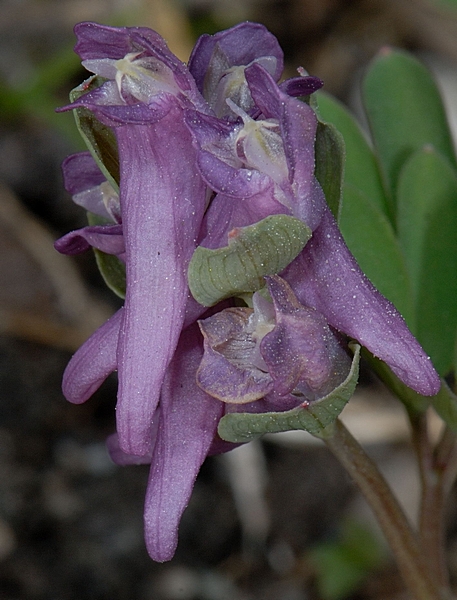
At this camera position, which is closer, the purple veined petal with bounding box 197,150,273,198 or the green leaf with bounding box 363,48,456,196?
the purple veined petal with bounding box 197,150,273,198

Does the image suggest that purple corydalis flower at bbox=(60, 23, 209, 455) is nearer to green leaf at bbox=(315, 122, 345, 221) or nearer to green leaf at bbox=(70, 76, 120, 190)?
green leaf at bbox=(70, 76, 120, 190)

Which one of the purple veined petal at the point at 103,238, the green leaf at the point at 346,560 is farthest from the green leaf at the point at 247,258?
the green leaf at the point at 346,560

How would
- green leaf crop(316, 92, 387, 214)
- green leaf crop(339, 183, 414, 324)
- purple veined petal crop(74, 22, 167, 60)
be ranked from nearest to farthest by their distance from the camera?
purple veined petal crop(74, 22, 167, 60), green leaf crop(339, 183, 414, 324), green leaf crop(316, 92, 387, 214)

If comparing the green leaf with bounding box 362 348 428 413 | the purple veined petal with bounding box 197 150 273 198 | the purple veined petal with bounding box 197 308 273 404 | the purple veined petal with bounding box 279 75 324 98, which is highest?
the purple veined petal with bounding box 279 75 324 98

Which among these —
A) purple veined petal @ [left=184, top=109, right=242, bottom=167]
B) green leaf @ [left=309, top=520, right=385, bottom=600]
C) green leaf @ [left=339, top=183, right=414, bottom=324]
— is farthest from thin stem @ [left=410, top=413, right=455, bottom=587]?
green leaf @ [left=309, top=520, right=385, bottom=600]

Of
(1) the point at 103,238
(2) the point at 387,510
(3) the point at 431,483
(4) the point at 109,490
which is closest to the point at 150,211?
(1) the point at 103,238

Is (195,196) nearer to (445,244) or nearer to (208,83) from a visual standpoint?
(208,83)
